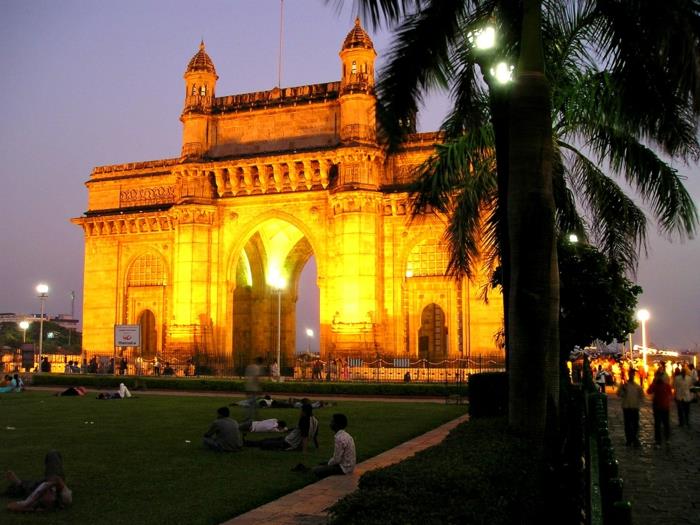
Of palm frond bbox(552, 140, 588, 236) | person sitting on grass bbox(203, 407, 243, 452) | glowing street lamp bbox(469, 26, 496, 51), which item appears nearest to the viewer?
glowing street lamp bbox(469, 26, 496, 51)

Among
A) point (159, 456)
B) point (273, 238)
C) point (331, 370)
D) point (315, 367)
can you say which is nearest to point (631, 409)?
point (159, 456)

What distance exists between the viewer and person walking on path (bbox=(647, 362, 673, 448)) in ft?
49.8

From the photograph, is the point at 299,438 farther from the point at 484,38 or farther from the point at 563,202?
the point at 484,38

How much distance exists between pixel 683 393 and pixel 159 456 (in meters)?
12.4

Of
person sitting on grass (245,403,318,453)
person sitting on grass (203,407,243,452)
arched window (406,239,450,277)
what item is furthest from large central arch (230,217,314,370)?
person sitting on grass (203,407,243,452)

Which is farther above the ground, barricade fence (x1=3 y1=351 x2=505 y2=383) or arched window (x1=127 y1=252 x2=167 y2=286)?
arched window (x1=127 y1=252 x2=167 y2=286)

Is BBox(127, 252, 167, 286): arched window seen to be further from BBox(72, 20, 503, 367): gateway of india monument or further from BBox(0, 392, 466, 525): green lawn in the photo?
BBox(0, 392, 466, 525): green lawn

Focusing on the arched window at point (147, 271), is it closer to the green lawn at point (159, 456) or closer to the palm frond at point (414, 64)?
the green lawn at point (159, 456)

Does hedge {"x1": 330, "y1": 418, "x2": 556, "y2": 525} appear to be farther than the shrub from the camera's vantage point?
No

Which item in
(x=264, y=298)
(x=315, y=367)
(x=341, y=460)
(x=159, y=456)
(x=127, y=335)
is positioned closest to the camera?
(x=341, y=460)

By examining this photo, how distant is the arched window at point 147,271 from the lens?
1721 inches

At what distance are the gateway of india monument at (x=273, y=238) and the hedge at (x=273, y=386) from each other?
17.5ft

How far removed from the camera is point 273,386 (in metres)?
30.5

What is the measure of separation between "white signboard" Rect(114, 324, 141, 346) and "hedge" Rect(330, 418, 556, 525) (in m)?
28.8
